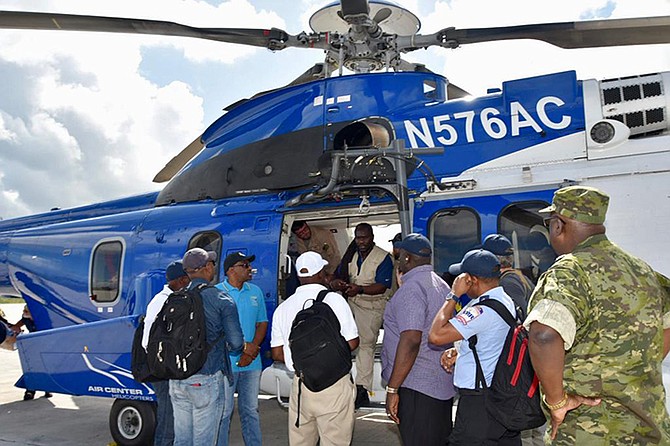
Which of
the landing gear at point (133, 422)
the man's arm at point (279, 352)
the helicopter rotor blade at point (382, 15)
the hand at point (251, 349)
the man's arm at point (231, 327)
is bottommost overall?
the landing gear at point (133, 422)

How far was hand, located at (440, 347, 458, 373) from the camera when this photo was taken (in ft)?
11.6

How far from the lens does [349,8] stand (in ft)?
18.5

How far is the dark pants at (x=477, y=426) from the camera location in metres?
3.16

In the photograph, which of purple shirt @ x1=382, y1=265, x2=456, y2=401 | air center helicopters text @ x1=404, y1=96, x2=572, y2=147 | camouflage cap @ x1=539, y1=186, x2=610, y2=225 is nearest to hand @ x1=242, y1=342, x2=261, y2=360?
purple shirt @ x1=382, y1=265, x2=456, y2=401

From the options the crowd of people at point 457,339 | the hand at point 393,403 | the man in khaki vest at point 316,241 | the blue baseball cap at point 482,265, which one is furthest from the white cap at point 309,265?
the man in khaki vest at point 316,241

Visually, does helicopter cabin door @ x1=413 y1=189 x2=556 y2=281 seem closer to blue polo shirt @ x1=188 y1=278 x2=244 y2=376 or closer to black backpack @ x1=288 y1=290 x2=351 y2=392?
black backpack @ x1=288 y1=290 x2=351 y2=392

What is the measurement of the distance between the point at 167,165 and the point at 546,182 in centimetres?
552

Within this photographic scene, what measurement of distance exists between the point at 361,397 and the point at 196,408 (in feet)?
5.80

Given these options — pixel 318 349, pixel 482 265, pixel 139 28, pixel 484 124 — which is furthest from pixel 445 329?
pixel 139 28

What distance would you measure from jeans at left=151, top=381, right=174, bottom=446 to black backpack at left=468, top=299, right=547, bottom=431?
2.97m

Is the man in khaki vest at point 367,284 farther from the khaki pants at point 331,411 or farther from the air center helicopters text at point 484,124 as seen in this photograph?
the khaki pants at point 331,411

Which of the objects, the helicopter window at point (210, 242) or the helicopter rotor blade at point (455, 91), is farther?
the helicopter rotor blade at point (455, 91)

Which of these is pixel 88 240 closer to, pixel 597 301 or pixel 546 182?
pixel 546 182

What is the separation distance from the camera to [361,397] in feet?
17.6
